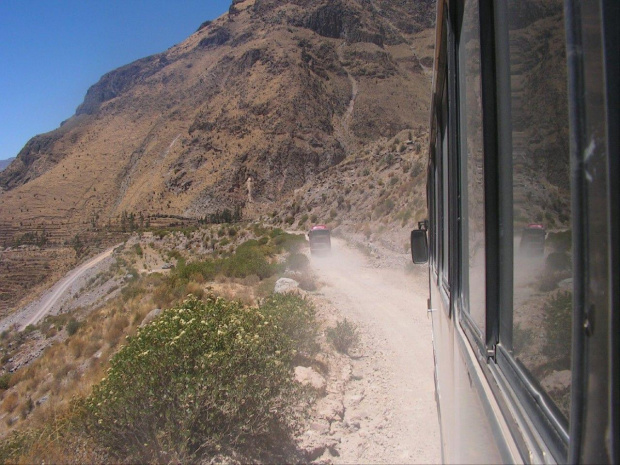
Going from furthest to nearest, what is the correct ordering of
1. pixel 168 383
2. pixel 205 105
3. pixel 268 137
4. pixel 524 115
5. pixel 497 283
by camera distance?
1. pixel 205 105
2. pixel 268 137
3. pixel 168 383
4. pixel 497 283
5. pixel 524 115

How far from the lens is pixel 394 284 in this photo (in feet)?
47.9

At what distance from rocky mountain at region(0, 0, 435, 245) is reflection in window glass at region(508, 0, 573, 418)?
223ft

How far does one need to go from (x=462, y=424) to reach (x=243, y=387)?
3.09 m

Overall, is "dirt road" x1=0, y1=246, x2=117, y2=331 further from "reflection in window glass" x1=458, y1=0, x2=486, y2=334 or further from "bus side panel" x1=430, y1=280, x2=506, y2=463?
"reflection in window glass" x1=458, y1=0, x2=486, y2=334

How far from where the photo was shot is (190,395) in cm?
408

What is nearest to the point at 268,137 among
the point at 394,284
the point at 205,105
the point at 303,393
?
the point at 205,105

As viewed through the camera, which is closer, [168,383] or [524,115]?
[524,115]

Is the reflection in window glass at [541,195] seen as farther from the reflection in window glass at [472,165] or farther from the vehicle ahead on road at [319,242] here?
the vehicle ahead on road at [319,242]

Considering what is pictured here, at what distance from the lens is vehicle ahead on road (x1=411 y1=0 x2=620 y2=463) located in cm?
58

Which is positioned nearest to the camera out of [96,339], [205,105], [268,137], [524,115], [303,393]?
[524,115]

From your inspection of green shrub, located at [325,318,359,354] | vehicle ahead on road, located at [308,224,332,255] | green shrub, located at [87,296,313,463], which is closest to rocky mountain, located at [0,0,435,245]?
vehicle ahead on road, located at [308,224,332,255]

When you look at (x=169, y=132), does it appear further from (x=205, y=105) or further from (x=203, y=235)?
(x=203, y=235)

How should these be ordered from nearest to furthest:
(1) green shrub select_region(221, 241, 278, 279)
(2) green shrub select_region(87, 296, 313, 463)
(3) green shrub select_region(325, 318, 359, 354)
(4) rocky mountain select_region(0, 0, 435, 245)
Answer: (2) green shrub select_region(87, 296, 313, 463) → (3) green shrub select_region(325, 318, 359, 354) → (1) green shrub select_region(221, 241, 278, 279) → (4) rocky mountain select_region(0, 0, 435, 245)

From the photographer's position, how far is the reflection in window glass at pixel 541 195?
2.64 feet
